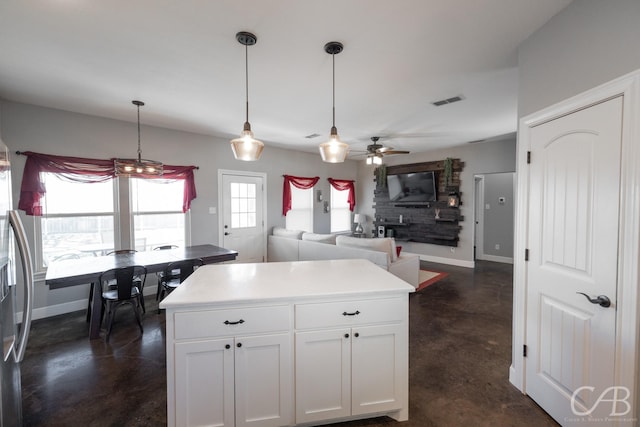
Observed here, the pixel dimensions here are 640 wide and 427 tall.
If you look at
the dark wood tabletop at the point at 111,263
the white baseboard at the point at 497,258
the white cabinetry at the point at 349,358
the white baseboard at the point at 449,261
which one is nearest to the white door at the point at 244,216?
the dark wood tabletop at the point at 111,263

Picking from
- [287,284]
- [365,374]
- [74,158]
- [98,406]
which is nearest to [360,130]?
[287,284]

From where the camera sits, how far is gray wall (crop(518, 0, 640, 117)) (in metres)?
1.37

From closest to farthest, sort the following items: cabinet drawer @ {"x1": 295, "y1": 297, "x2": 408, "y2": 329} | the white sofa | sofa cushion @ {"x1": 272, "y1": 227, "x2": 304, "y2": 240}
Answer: cabinet drawer @ {"x1": 295, "y1": 297, "x2": 408, "y2": 329} → the white sofa → sofa cushion @ {"x1": 272, "y1": 227, "x2": 304, "y2": 240}

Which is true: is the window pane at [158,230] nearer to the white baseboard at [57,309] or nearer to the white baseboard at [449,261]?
the white baseboard at [57,309]

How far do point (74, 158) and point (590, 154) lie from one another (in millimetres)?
5168

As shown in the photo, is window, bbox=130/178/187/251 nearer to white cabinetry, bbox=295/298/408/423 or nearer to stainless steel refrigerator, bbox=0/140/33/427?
stainless steel refrigerator, bbox=0/140/33/427

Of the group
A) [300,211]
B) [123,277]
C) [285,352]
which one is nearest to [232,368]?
[285,352]

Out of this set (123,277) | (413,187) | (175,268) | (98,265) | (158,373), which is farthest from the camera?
(413,187)

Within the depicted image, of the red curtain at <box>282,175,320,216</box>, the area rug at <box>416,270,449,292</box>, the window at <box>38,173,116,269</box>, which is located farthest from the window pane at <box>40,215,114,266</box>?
the area rug at <box>416,270,449,292</box>

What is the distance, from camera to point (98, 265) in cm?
293

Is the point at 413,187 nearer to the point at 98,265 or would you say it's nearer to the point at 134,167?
the point at 134,167

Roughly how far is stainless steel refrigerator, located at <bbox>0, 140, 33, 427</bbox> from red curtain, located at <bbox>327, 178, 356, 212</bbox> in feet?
19.4

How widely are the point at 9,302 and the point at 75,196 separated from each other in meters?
3.01

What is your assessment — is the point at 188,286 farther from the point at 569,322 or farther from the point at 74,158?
the point at 74,158
